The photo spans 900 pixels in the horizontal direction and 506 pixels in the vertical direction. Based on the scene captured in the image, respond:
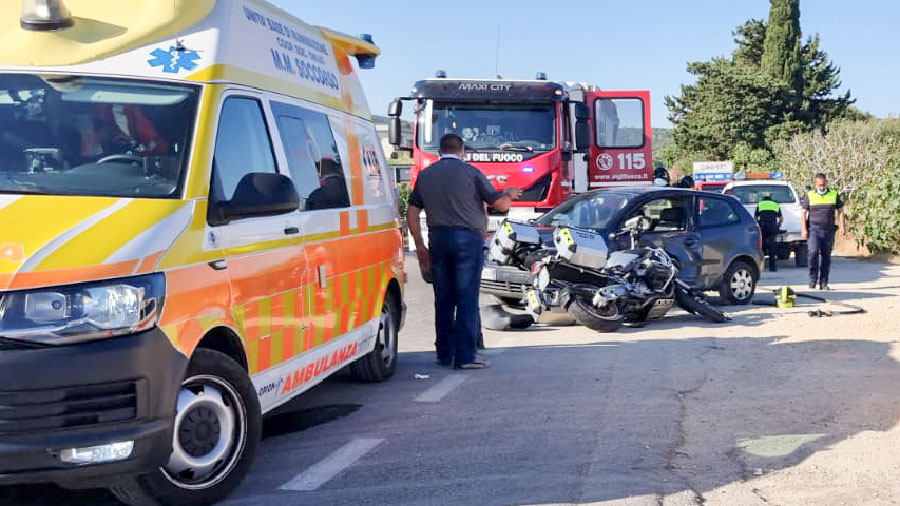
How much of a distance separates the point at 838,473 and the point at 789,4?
65.4 meters

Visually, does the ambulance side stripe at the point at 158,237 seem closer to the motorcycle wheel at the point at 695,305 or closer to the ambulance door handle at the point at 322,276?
the ambulance door handle at the point at 322,276

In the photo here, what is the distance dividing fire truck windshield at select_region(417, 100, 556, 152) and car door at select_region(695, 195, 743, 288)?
3.57 m

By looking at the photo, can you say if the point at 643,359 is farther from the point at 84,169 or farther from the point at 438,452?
the point at 84,169

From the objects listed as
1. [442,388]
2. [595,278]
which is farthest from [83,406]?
[595,278]

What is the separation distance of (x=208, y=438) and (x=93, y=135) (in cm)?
150

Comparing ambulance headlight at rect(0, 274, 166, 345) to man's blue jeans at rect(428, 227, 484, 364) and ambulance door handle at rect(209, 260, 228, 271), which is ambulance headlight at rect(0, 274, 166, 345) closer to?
ambulance door handle at rect(209, 260, 228, 271)

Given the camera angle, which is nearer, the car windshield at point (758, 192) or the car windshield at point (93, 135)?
the car windshield at point (93, 135)

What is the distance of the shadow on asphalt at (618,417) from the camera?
514cm

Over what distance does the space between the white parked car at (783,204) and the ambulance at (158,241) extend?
54.9 ft

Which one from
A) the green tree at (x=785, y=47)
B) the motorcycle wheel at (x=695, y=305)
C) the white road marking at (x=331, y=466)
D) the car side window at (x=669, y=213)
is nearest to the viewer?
the white road marking at (x=331, y=466)

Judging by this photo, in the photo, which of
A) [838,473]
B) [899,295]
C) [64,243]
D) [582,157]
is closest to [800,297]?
[899,295]

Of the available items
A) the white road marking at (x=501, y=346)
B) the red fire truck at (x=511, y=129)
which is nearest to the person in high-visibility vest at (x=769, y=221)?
the red fire truck at (x=511, y=129)

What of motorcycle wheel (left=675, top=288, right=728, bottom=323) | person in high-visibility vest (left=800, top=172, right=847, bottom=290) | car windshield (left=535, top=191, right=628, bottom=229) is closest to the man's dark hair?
motorcycle wheel (left=675, top=288, right=728, bottom=323)

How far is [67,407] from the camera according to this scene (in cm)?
398
